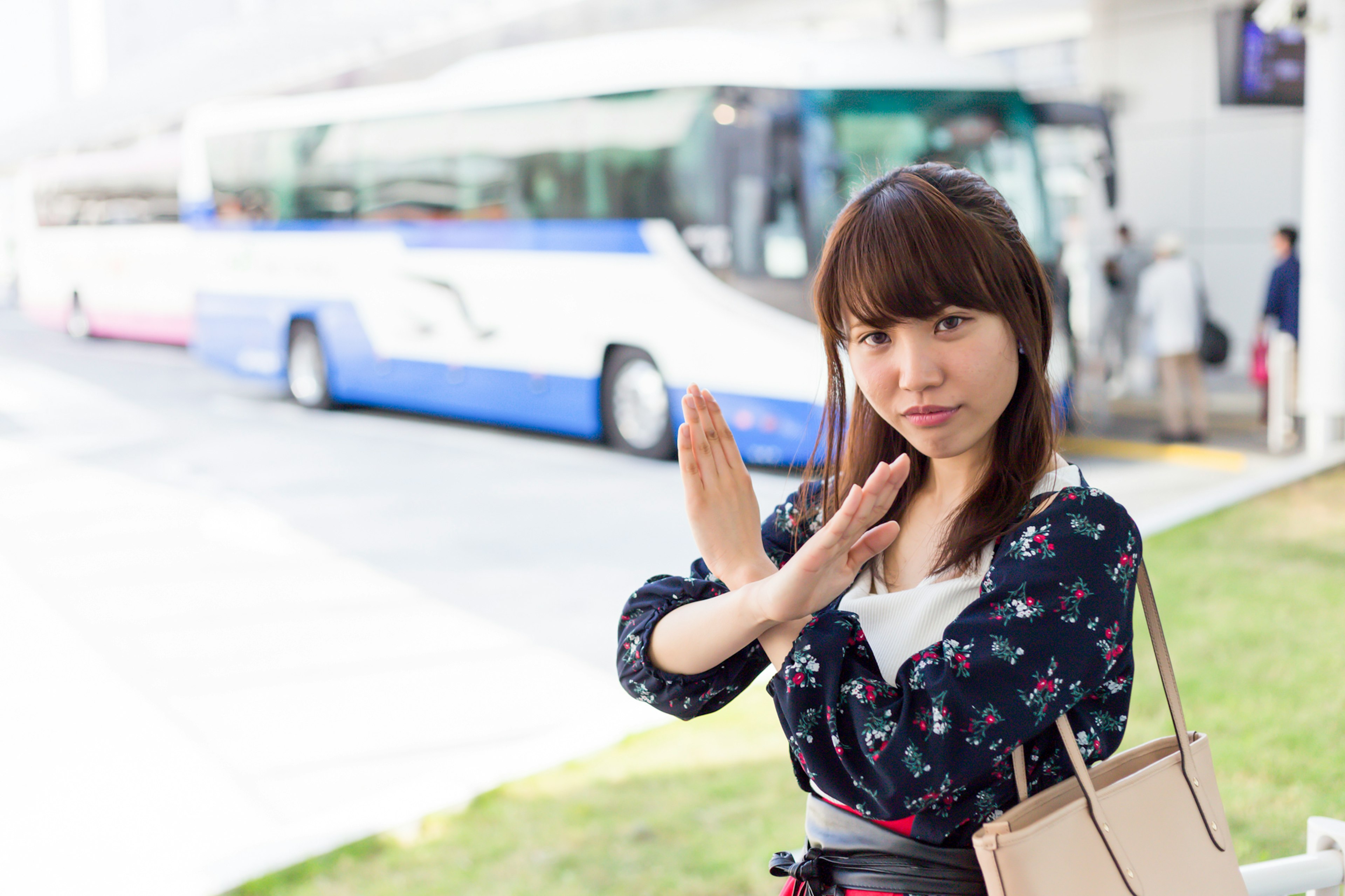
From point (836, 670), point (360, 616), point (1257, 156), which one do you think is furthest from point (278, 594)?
point (1257, 156)

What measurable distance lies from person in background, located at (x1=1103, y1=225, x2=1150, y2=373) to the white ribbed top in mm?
13564

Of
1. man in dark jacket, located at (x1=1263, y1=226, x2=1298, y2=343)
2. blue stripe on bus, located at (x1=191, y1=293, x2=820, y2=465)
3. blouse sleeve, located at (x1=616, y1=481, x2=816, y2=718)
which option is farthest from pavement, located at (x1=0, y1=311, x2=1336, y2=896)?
blouse sleeve, located at (x1=616, y1=481, x2=816, y2=718)

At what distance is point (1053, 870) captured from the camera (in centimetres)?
131

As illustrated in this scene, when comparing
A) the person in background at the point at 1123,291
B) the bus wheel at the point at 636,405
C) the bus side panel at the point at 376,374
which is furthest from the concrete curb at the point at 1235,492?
the bus side panel at the point at 376,374

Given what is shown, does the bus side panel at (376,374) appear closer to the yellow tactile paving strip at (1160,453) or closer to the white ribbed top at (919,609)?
the yellow tactile paving strip at (1160,453)

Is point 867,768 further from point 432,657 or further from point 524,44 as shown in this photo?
point 524,44

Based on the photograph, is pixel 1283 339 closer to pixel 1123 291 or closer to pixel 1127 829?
pixel 1123 291

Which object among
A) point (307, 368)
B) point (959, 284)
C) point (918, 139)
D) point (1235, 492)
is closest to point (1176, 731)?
point (959, 284)

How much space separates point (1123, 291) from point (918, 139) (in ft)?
17.3

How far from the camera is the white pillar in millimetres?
10031

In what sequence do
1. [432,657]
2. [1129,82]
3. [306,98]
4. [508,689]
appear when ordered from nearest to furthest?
[508,689], [432,657], [306,98], [1129,82]

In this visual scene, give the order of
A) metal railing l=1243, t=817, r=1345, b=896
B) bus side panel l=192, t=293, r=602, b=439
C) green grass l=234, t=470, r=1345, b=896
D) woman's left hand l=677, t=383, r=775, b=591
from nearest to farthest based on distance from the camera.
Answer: woman's left hand l=677, t=383, r=775, b=591 < metal railing l=1243, t=817, r=1345, b=896 < green grass l=234, t=470, r=1345, b=896 < bus side panel l=192, t=293, r=602, b=439

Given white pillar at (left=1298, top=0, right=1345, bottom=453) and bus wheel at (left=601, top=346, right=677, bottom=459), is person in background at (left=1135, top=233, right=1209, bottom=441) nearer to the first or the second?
white pillar at (left=1298, top=0, right=1345, bottom=453)

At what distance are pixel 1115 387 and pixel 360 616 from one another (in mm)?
10796
